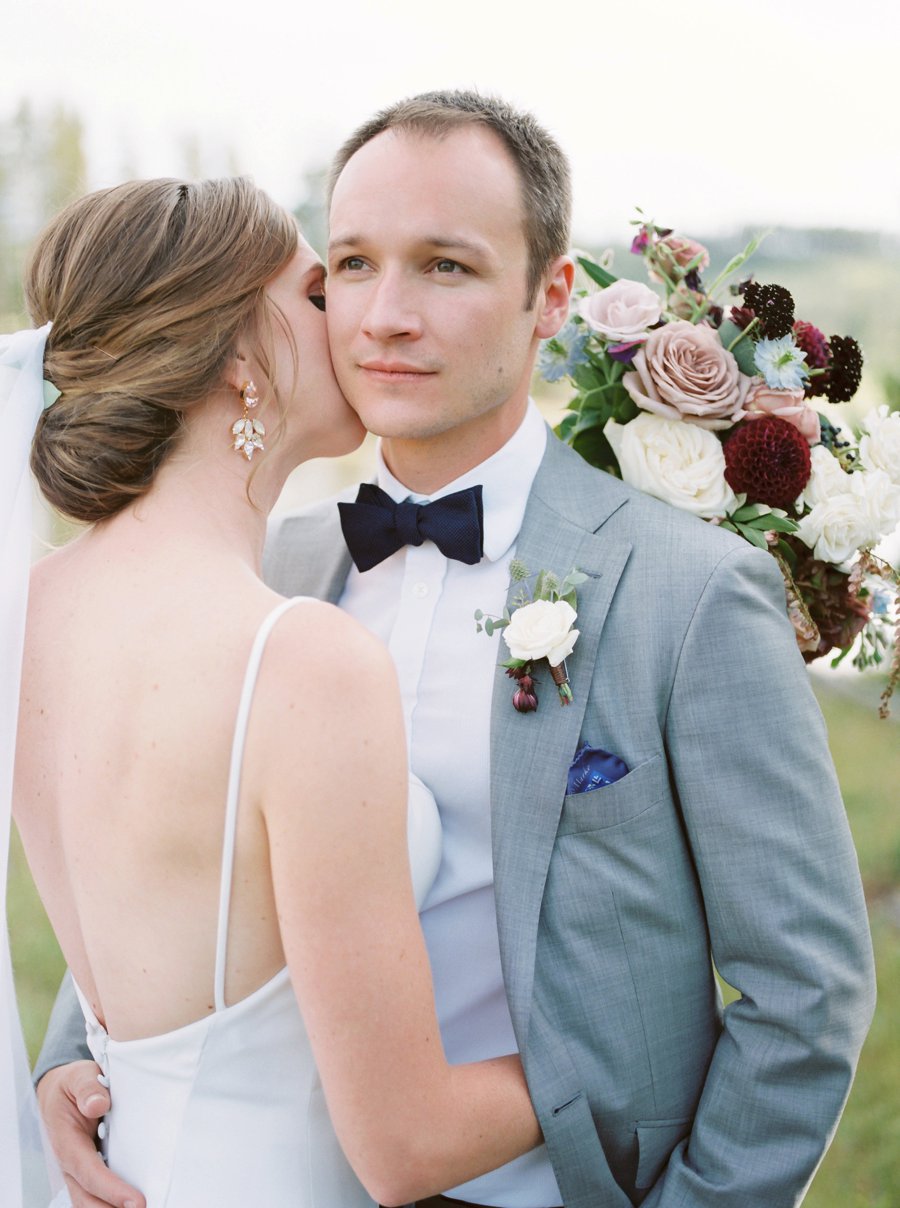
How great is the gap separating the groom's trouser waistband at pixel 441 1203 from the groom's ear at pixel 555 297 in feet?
5.51

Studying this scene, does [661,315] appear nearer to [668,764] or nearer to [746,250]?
[746,250]

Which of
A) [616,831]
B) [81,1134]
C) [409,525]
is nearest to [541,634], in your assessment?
[616,831]

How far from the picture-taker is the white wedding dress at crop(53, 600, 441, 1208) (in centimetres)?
175

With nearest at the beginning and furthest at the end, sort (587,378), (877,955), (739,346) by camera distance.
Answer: (739,346), (587,378), (877,955)

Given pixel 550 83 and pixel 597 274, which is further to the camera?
pixel 550 83

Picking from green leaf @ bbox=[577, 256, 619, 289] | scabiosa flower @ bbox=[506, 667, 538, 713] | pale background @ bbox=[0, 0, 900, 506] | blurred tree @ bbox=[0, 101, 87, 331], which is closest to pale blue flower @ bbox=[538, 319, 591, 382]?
green leaf @ bbox=[577, 256, 619, 289]

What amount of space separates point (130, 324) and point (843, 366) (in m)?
1.46

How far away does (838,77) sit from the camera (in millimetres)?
8883

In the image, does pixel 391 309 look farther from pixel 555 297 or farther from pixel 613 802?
pixel 613 802

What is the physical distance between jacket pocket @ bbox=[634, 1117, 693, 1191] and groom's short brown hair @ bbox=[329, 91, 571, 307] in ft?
5.17

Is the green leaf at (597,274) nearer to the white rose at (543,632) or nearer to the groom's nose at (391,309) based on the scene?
the groom's nose at (391,309)

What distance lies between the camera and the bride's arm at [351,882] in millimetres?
1554

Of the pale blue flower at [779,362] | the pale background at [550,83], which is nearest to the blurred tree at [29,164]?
the pale background at [550,83]

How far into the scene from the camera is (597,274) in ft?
8.40
